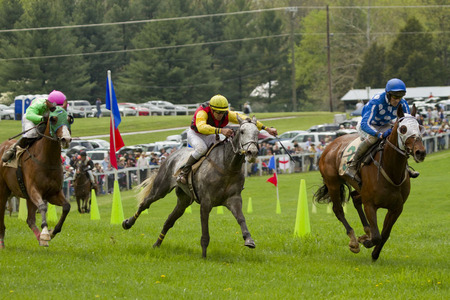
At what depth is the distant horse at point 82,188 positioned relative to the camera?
24359 mm

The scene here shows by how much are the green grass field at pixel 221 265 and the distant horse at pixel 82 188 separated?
6.92 m

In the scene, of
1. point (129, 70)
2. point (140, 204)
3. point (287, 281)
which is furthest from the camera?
point (129, 70)

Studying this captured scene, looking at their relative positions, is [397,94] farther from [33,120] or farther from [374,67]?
[374,67]

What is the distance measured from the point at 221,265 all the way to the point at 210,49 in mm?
77325

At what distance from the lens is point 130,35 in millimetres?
87062

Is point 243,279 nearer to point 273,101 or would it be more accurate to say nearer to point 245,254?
point 245,254

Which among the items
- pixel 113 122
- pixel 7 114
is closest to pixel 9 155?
pixel 113 122

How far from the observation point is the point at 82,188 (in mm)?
24344

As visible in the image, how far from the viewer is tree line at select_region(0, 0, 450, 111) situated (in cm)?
7394

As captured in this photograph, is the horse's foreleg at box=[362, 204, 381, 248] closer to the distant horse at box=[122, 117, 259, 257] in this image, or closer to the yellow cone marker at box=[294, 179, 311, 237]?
the distant horse at box=[122, 117, 259, 257]

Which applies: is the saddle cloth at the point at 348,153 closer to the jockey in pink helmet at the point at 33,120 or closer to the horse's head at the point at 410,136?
the horse's head at the point at 410,136

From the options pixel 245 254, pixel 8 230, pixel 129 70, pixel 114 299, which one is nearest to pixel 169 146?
pixel 8 230

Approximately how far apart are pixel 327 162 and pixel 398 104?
2.15m

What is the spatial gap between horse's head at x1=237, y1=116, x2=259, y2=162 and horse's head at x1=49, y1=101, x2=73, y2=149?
8.91 ft
